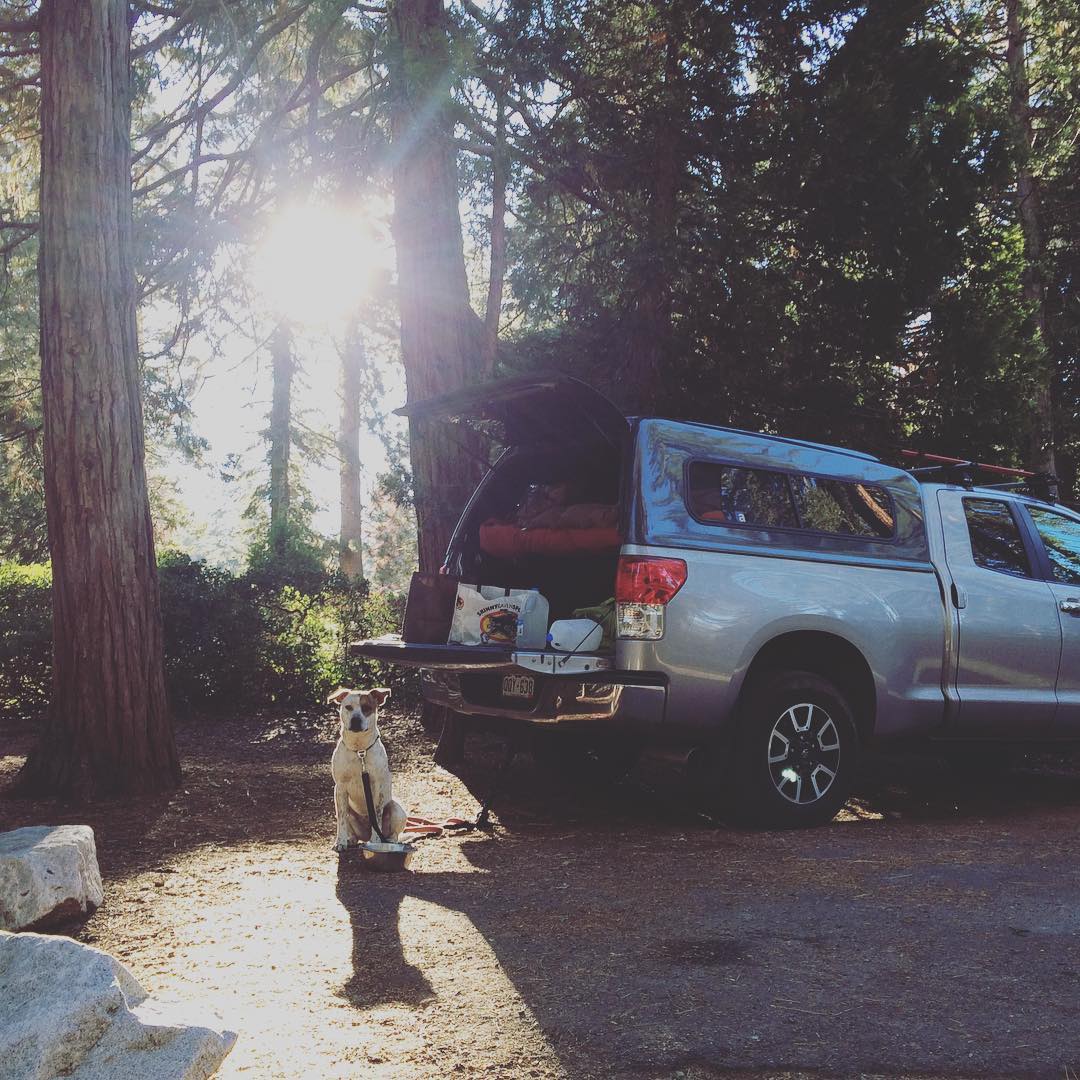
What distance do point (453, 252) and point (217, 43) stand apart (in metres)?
2.65

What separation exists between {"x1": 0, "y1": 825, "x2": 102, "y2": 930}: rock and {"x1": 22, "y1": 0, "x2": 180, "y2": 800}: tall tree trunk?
Answer: 7.50 feet

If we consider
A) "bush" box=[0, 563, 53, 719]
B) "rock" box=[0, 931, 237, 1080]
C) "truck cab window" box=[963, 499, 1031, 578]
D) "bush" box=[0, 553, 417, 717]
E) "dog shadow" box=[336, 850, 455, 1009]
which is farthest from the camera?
"bush" box=[0, 553, 417, 717]

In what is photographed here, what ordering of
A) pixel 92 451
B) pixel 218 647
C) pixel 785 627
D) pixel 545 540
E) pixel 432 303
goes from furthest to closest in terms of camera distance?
pixel 218 647 < pixel 432 303 < pixel 92 451 < pixel 545 540 < pixel 785 627

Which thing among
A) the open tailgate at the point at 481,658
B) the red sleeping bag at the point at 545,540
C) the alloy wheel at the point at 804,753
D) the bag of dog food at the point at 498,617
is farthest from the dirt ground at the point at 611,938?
the red sleeping bag at the point at 545,540

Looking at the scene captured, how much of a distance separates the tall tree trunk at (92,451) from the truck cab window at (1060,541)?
5.99m

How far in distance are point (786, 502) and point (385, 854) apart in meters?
2.93

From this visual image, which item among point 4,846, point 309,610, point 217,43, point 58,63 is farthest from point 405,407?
point 309,610

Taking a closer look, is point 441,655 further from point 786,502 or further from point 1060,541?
point 1060,541

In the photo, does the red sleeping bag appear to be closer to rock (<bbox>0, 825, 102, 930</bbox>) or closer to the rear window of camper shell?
the rear window of camper shell

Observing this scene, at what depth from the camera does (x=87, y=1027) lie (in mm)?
2533

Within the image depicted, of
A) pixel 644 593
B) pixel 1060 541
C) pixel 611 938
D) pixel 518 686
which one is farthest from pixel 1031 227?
pixel 611 938

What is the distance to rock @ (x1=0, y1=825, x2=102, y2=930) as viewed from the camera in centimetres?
409

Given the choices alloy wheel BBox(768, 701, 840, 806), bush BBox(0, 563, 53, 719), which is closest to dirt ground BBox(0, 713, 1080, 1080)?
alloy wheel BBox(768, 701, 840, 806)

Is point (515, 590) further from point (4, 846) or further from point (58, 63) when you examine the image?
point (58, 63)
